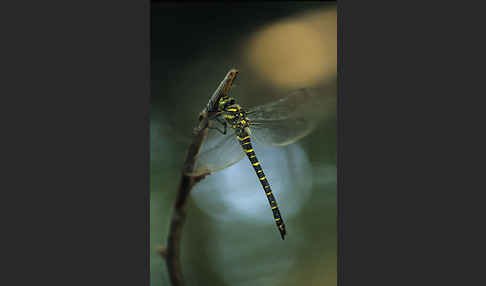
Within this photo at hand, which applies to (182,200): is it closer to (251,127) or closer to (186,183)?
(186,183)

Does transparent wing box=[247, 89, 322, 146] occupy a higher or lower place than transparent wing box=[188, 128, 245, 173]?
higher

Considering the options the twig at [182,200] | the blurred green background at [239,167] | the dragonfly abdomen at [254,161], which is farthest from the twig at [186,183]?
the blurred green background at [239,167]

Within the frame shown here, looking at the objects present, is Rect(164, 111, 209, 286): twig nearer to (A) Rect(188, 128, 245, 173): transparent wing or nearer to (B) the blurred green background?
(A) Rect(188, 128, 245, 173): transparent wing

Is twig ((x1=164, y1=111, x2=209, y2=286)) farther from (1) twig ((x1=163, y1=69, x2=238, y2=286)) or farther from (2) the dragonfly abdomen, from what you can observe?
(2) the dragonfly abdomen

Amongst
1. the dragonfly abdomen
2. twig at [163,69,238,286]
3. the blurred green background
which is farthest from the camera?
the blurred green background

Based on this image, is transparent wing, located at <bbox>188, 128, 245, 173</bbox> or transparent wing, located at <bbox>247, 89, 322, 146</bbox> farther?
transparent wing, located at <bbox>247, 89, 322, 146</bbox>

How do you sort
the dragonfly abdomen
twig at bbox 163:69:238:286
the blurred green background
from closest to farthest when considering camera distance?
1. twig at bbox 163:69:238:286
2. the dragonfly abdomen
3. the blurred green background

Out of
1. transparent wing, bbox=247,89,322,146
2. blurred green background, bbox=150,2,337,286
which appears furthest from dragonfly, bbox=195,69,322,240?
blurred green background, bbox=150,2,337,286

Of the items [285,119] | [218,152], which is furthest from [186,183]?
[285,119]
